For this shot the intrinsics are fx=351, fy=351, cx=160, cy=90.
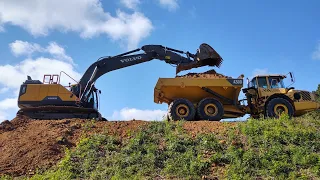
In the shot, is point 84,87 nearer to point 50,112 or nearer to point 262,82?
point 50,112

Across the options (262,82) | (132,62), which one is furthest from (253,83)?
(132,62)

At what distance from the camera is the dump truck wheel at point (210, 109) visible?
14836 millimetres

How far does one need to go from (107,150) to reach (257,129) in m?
4.99

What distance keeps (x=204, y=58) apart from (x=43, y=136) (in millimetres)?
7974

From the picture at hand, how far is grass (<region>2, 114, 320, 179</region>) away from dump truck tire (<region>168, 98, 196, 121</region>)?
244cm

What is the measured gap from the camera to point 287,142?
11.0 meters

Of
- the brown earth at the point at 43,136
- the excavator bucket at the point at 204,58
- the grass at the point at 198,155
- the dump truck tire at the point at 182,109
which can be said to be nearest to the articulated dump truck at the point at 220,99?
the dump truck tire at the point at 182,109

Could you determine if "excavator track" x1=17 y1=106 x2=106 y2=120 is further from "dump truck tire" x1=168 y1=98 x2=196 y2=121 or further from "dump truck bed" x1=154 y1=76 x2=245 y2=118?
"dump truck tire" x1=168 y1=98 x2=196 y2=121

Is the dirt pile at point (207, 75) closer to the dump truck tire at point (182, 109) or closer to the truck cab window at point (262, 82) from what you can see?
the dump truck tire at point (182, 109)

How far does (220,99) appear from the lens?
15.6 metres

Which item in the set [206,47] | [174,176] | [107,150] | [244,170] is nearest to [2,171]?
[107,150]

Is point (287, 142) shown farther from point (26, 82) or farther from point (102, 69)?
point (26, 82)

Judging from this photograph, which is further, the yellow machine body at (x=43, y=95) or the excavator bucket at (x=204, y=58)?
the excavator bucket at (x=204, y=58)

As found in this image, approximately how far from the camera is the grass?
942cm
